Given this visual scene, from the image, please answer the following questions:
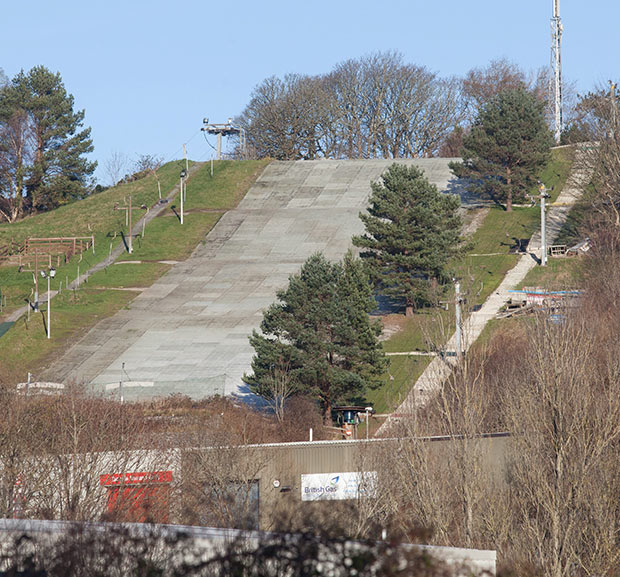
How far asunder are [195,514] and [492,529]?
978 centimetres

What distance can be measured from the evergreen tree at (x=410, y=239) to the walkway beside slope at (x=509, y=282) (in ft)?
11.4

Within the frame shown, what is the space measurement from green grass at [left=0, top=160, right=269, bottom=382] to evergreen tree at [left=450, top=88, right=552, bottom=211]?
22812 millimetres

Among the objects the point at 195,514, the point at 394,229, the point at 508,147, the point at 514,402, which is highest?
the point at 508,147

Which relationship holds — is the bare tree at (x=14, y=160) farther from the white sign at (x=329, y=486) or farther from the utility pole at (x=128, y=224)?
the white sign at (x=329, y=486)

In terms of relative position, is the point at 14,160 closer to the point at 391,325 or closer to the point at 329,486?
the point at 391,325

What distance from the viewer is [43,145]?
10406 cm

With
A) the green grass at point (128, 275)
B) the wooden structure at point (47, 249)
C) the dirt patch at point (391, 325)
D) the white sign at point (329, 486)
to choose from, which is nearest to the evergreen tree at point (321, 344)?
the dirt patch at point (391, 325)

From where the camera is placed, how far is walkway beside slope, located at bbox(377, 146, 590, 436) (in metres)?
45.8

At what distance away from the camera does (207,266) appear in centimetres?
7794

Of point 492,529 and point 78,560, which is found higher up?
point 78,560

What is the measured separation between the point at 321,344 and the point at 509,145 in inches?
1455

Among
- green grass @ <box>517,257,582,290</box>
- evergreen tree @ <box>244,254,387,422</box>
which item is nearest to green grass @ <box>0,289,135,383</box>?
evergreen tree @ <box>244,254,387,422</box>

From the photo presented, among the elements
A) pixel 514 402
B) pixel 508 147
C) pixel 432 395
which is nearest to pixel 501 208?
pixel 508 147

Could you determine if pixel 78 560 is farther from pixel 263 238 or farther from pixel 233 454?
pixel 263 238
